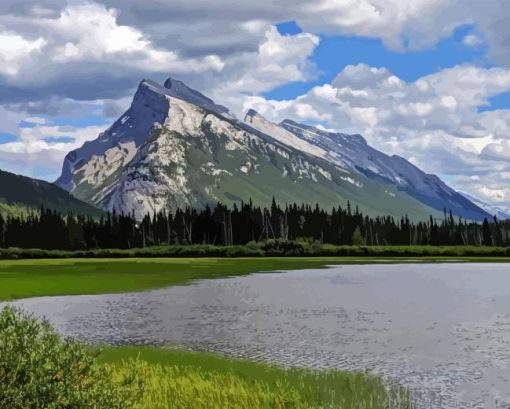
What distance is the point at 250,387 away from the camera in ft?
85.9

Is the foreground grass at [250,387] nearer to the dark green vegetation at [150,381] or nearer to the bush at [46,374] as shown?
the dark green vegetation at [150,381]

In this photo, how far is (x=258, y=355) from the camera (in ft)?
125

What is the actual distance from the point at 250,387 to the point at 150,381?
394cm

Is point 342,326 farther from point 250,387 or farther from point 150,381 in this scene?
point 150,381

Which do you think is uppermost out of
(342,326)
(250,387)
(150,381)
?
(150,381)

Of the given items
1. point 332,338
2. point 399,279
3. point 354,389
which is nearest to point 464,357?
point 332,338

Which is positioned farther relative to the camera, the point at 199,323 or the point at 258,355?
the point at 199,323

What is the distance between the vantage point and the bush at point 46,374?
515 inches

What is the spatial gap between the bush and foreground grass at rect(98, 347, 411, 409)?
5.77 meters

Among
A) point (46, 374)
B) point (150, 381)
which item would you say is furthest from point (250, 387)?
point (46, 374)

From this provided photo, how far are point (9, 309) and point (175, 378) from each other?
14427mm

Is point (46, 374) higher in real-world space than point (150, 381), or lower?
higher

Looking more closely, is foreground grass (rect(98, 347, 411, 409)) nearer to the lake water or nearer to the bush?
the lake water

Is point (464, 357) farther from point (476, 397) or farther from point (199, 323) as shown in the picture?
point (199, 323)
